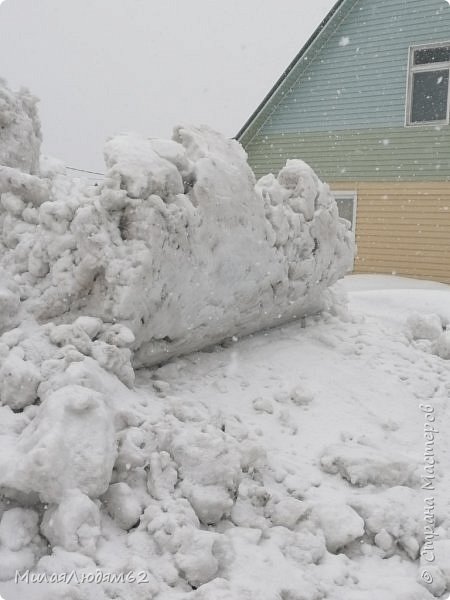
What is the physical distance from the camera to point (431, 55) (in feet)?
34.5

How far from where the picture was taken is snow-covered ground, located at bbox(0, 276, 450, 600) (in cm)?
205

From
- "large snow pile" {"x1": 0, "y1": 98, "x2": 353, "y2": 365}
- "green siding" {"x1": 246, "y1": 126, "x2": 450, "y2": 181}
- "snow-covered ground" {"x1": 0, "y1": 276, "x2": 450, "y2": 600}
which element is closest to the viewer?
"snow-covered ground" {"x1": 0, "y1": 276, "x2": 450, "y2": 600}

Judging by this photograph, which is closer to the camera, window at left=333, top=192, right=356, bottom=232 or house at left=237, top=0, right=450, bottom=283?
house at left=237, top=0, right=450, bottom=283

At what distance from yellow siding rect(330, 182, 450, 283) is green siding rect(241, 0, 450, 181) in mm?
269

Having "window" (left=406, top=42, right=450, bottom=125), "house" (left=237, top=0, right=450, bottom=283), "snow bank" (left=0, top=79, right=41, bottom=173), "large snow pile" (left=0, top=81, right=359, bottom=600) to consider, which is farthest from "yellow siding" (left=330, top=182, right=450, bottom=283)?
"snow bank" (left=0, top=79, right=41, bottom=173)

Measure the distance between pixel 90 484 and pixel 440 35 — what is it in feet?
35.6

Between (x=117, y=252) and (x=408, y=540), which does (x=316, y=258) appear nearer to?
(x=117, y=252)

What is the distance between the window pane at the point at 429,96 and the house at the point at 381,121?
0.7 inches

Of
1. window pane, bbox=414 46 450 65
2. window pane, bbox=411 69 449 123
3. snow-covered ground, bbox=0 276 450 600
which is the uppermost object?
window pane, bbox=414 46 450 65

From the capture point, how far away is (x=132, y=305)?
3.09m

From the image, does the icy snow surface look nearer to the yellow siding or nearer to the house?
the yellow siding

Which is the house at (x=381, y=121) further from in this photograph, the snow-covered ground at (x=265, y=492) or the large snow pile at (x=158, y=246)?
the snow-covered ground at (x=265, y=492)

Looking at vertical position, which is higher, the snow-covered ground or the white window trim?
the white window trim

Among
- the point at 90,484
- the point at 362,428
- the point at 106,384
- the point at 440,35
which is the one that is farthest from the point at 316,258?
the point at 440,35
